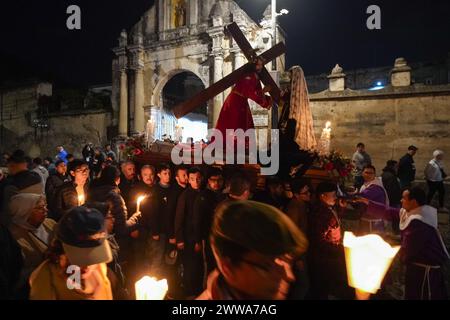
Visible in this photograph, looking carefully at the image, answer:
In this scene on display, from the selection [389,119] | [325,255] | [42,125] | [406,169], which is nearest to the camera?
[325,255]

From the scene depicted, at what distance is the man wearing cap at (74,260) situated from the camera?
6.48 feet

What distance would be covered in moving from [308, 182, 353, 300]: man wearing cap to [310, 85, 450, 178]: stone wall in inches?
399

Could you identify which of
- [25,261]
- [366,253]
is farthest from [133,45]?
[366,253]

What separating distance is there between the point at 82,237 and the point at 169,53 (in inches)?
754


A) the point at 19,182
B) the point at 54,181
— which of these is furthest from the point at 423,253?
the point at 54,181

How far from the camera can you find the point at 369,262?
5.53 feet

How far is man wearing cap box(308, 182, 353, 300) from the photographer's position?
3.80m

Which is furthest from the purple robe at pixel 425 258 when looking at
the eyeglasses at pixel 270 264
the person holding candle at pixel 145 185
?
the person holding candle at pixel 145 185

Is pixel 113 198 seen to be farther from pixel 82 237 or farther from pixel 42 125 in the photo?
pixel 42 125

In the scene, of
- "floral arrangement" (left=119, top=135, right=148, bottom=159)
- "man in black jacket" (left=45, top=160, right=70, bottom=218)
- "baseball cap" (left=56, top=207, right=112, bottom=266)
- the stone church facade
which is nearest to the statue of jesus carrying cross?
"floral arrangement" (left=119, top=135, right=148, bottom=159)

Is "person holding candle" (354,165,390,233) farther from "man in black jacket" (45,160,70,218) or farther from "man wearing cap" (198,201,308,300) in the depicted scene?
"man in black jacket" (45,160,70,218)

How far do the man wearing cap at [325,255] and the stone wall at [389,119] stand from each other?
399 inches

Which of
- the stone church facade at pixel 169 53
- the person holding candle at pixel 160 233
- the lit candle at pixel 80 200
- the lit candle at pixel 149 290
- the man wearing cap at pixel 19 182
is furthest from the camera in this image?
the stone church facade at pixel 169 53

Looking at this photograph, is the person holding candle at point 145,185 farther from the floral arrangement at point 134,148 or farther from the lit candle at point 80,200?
the floral arrangement at point 134,148
